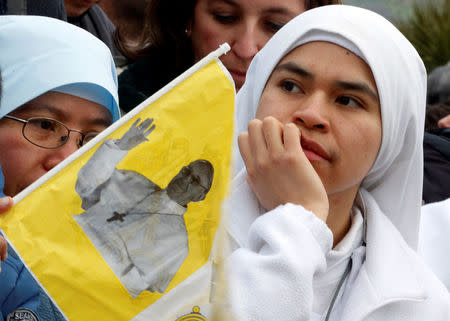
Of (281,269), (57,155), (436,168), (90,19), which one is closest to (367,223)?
(281,269)

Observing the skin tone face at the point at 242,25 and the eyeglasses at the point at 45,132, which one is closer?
the eyeglasses at the point at 45,132

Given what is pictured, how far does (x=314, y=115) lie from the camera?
7.97 ft

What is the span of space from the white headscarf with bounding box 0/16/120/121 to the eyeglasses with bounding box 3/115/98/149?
0.25 feet

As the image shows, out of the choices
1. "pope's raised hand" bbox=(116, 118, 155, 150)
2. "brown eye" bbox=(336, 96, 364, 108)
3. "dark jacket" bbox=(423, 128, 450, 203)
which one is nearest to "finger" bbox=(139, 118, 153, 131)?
"pope's raised hand" bbox=(116, 118, 155, 150)

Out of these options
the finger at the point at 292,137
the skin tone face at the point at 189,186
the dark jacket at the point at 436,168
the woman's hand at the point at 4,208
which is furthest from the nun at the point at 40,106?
the dark jacket at the point at 436,168

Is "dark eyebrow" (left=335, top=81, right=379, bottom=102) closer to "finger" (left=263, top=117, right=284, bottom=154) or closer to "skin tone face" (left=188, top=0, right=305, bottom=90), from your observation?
"finger" (left=263, top=117, right=284, bottom=154)

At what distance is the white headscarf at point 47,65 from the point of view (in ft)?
8.55

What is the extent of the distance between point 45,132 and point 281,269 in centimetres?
95

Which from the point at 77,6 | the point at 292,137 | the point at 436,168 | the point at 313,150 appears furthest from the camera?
the point at 436,168

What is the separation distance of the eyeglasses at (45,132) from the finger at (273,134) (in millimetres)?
660

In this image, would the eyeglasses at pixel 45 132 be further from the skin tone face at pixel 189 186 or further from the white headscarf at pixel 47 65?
the skin tone face at pixel 189 186

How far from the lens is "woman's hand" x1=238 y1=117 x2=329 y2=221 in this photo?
2.36 metres

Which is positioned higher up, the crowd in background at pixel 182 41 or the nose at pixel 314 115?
the nose at pixel 314 115

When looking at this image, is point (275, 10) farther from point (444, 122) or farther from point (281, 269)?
point (444, 122)
